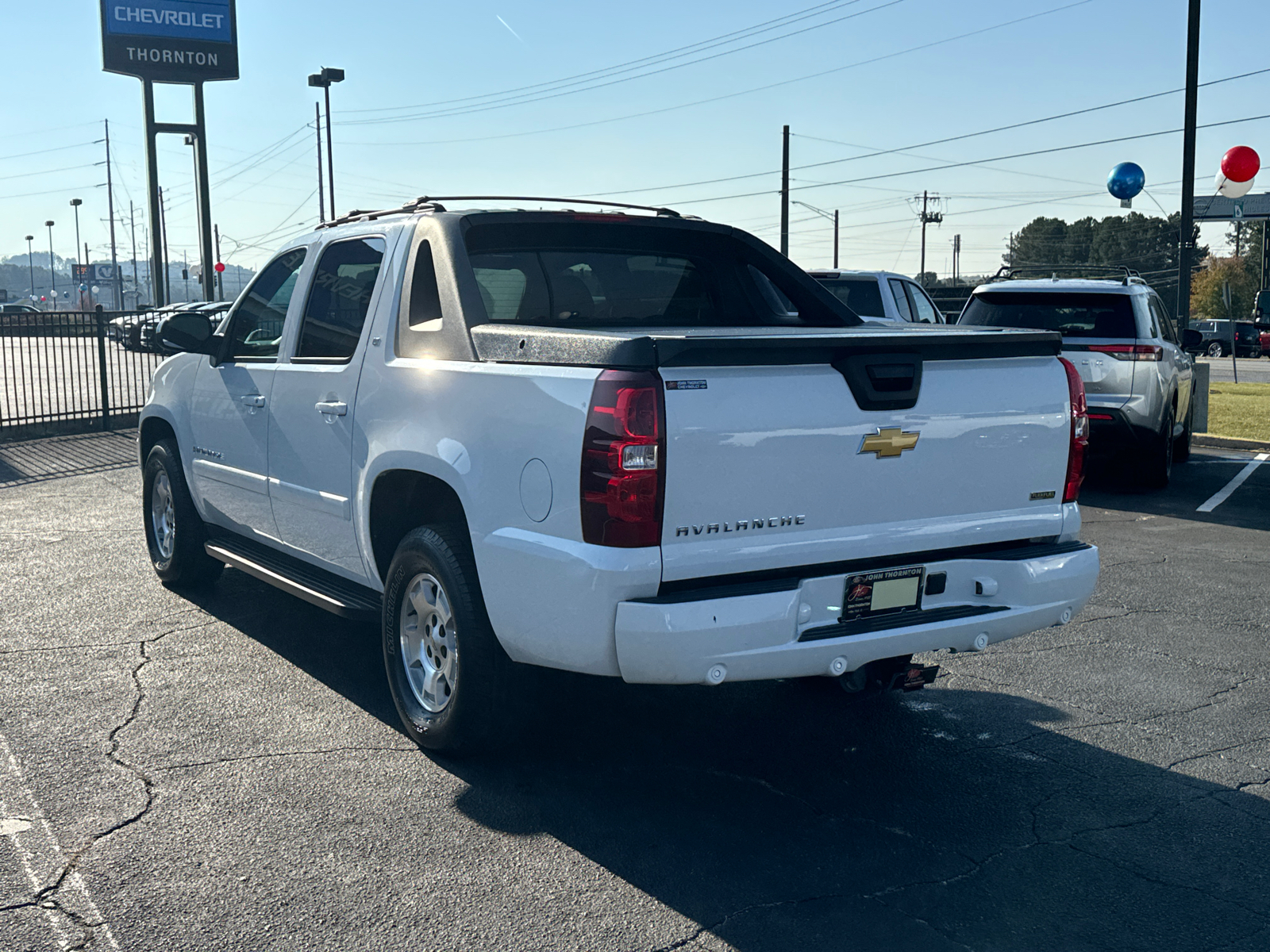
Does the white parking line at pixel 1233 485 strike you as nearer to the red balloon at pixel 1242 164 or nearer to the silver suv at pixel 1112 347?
the silver suv at pixel 1112 347

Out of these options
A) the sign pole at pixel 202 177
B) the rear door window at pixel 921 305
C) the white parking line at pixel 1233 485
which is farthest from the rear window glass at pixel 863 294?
the sign pole at pixel 202 177

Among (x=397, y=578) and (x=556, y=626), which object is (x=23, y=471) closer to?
(x=397, y=578)

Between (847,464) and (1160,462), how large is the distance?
8891 mm

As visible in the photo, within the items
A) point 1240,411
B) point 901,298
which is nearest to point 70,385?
point 901,298

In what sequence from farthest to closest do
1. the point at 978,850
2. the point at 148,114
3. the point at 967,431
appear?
the point at 148,114 → the point at 967,431 → the point at 978,850

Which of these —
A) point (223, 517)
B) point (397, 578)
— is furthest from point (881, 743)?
point (223, 517)

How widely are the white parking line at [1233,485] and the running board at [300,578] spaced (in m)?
7.96

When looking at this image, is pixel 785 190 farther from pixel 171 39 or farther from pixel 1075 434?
pixel 1075 434

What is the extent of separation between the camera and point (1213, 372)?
35.1 metres

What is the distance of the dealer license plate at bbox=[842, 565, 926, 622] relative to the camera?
13.0ft

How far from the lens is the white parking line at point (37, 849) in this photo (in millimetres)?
3248

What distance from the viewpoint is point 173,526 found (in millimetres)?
6977

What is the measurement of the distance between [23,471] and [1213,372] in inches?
1270

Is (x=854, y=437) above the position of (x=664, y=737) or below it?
above
